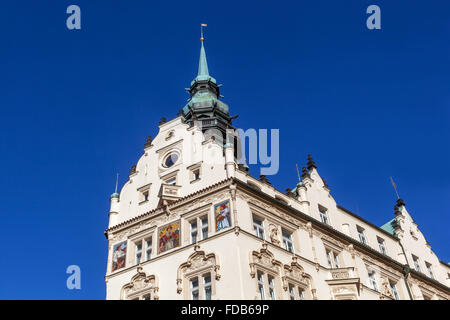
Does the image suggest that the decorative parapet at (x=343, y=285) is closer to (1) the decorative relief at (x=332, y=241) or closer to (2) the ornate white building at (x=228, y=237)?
(2) the ornate white building at (x=228, y=237)

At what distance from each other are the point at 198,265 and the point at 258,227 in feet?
17.6

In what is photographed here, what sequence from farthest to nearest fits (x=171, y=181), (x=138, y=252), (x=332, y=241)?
1. (x=332, y=241)
2. (x=171, y=181)
3. (x=138, y=252)

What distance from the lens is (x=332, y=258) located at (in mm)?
43500

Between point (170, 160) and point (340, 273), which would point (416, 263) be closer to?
point (340, 273)

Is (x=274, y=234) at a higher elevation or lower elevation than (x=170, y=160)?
lower

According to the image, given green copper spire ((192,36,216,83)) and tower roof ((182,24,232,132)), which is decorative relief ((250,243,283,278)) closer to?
tower roof ((182,24,232,132))

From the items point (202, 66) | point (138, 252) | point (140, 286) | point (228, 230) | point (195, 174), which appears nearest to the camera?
Result: point (228, 230)

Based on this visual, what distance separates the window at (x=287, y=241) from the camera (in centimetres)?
4056

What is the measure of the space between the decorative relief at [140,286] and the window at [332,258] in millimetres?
13534

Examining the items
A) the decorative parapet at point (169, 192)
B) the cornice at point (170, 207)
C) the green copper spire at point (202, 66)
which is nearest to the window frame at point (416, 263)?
the cornice at point (170, 207)

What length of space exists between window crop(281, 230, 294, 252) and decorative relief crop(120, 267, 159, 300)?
9604 mm

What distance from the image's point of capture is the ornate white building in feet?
120

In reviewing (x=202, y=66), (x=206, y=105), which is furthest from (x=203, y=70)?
(x=206, y=105)
